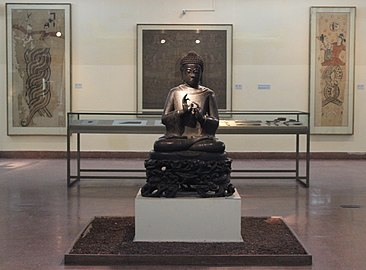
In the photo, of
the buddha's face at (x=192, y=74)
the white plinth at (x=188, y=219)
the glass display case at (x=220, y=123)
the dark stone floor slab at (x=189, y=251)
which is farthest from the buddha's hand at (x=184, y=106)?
the glass display case at (x=220, y=123)

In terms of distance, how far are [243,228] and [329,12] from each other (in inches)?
350

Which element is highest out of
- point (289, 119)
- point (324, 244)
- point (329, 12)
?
point (329, 12)

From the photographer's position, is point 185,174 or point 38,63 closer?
point 185,174

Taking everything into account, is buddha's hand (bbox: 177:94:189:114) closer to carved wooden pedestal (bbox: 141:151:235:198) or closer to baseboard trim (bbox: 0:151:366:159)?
carved wooden pedestal (bbox: 141:151:235:198)

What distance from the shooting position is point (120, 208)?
891cm

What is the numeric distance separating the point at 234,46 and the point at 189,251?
30.6ft

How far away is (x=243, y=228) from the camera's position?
23.6 ft

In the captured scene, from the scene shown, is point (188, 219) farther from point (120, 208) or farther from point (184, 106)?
point (120, 208)

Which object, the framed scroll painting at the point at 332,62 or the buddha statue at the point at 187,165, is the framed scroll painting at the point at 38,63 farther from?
the buddha statue at the point at 187,165

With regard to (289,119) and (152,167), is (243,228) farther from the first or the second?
(289,119)

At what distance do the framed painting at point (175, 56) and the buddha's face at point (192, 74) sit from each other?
7.66 meters

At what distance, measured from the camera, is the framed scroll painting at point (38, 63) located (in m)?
14.8

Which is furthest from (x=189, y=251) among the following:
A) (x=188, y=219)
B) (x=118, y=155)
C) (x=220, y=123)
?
(x=118, y=155)

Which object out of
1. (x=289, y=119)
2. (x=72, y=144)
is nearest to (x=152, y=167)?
(x=289, y=119)
